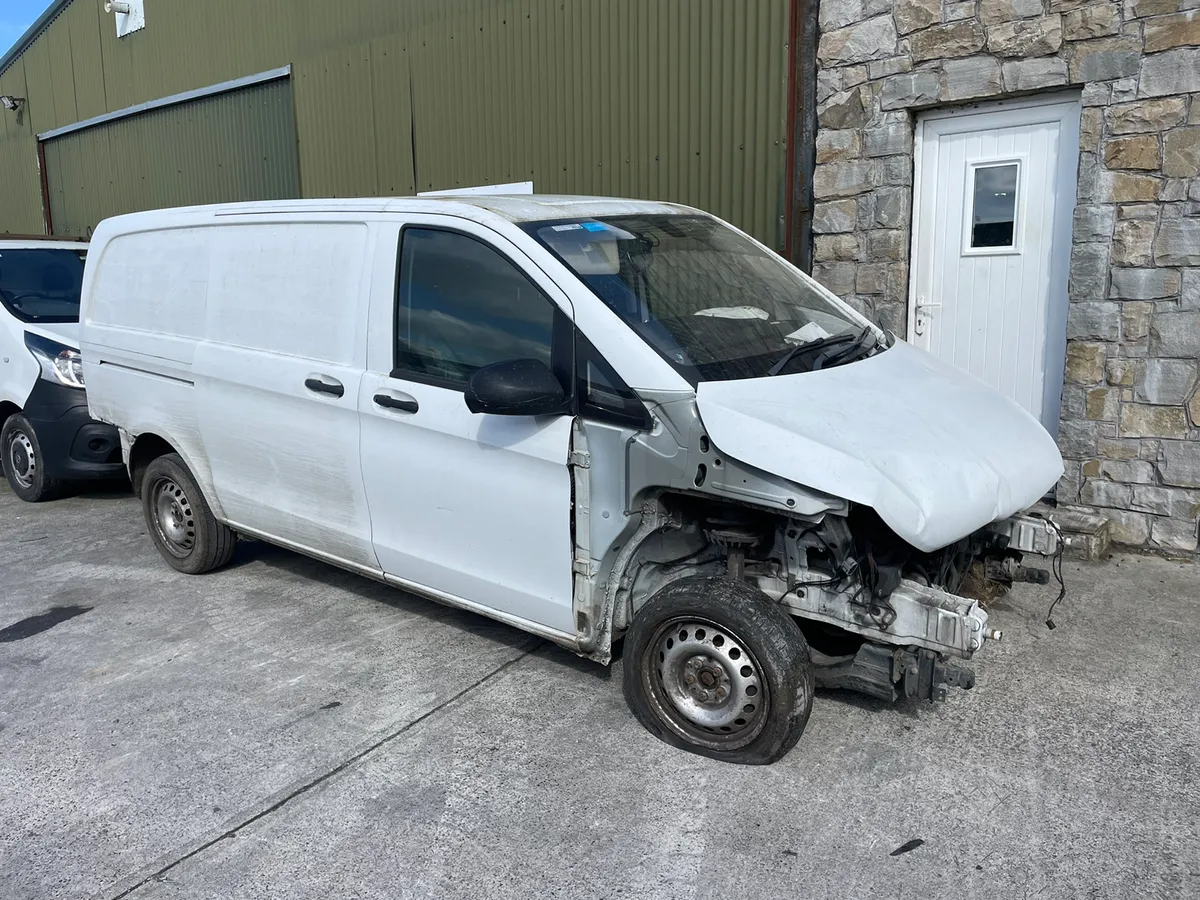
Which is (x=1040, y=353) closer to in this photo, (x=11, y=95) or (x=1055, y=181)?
(x=1055, y=181)

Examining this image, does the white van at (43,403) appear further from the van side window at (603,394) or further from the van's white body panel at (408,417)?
the van side window at (603,394)

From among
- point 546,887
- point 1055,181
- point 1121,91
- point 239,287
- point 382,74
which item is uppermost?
point 382,74

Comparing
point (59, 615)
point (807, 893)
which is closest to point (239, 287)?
point (59, 615)

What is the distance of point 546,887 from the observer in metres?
2.96

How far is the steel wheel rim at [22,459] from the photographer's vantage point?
7.63 meters

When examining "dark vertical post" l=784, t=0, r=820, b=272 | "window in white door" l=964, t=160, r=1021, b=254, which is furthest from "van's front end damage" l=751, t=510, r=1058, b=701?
"dark vertical post" l=784, t=0, r=820, b=272

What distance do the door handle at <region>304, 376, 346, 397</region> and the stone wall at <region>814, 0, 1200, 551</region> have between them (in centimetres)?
414

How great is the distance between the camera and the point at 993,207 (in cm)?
636

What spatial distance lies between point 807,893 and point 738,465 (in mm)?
1326

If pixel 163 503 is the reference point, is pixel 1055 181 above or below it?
above

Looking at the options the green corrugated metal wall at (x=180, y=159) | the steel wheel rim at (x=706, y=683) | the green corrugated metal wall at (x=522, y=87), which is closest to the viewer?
the steel wheel rim at (x=706, y=683)

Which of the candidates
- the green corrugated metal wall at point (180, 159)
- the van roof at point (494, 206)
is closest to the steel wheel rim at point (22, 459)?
the van roof at point (494, 206)

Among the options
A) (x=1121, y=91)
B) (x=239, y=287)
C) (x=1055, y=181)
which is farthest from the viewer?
(x=1055, y=181)

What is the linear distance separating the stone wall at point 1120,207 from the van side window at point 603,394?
3.58 metres
